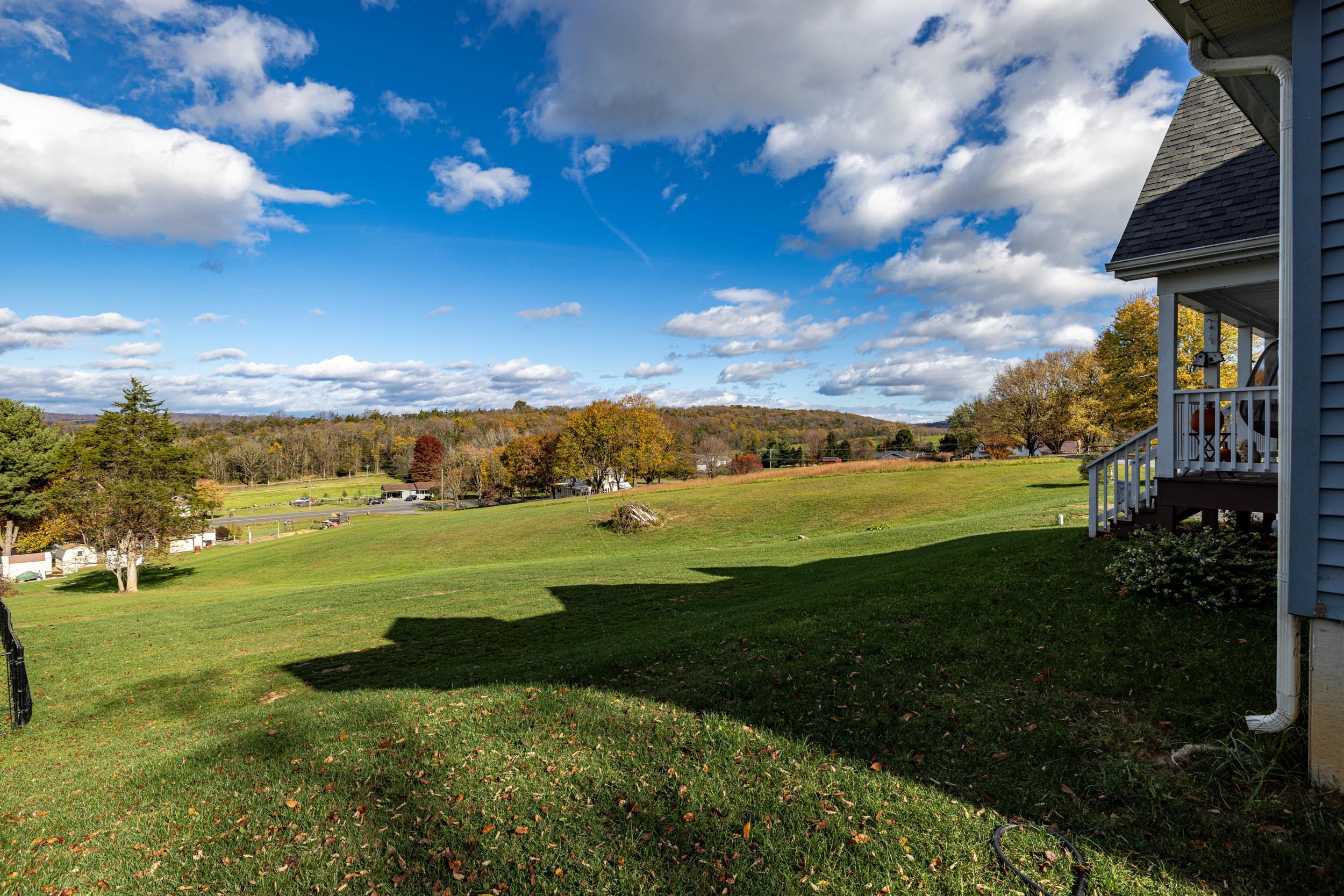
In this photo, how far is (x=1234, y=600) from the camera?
5.95 m

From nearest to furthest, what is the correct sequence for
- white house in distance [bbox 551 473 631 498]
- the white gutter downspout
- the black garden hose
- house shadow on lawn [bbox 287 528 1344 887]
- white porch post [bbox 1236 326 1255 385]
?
1. the black garden hose
2. house shadow on lawn [bbox 287 528 1344 887]
3. the white gutter downspout
4. white porch post [bbox 1236 326 1255 385]
5. white house in distance [bbox 551 473 631 498]

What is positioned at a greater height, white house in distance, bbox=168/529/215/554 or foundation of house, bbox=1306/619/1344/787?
foundation of house, bbox=1306/619/1344/787

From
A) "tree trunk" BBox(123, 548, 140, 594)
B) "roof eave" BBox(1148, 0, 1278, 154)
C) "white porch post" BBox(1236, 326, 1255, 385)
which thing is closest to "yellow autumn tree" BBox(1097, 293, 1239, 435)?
"white porch post" BBox(1236, 326, 1255, 385)

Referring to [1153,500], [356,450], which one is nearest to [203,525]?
[1153,500]

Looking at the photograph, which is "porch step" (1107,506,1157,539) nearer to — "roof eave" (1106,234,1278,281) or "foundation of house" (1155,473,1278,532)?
"foundation of house" (1155,473,1278,532)

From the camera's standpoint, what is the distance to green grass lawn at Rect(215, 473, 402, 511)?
83188mm

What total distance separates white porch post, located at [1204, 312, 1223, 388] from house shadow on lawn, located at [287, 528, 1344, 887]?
119 inches

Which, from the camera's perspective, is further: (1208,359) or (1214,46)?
(1208,359)

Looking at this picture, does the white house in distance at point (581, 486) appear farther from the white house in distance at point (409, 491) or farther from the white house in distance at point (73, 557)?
the white house in distance at point (73, 557)

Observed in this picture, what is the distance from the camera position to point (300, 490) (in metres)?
95.3

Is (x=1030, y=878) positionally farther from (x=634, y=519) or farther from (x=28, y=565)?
(x=28, y=565)

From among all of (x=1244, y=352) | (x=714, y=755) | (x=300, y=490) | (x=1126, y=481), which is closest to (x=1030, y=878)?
(x=714, y=755)

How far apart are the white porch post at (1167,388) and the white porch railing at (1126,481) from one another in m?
0.48

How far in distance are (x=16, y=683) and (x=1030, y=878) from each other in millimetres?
10795
